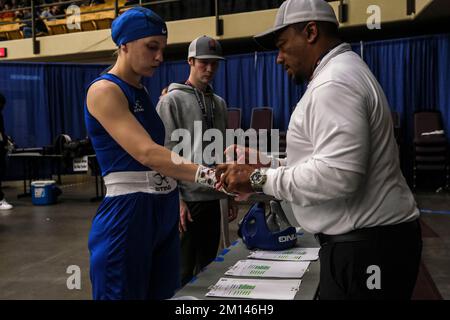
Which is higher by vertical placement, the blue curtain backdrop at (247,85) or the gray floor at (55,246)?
the blue curtain backdrop at (247,85)

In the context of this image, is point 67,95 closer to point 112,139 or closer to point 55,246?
point 55,246

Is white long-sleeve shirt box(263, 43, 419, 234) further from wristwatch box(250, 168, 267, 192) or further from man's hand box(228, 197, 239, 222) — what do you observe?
man's hand box(228, 197, 239, 222)

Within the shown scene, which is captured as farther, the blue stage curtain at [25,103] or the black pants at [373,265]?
the blue stage curtain at [25,103]

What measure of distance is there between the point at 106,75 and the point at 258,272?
85cm

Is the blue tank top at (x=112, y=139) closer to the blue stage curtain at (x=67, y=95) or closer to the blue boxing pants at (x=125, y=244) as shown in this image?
the blue boxing pants at (x=125, y=244)

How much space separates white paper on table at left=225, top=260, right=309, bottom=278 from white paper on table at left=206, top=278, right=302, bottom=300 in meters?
0.05

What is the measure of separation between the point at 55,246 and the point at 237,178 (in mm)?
4199

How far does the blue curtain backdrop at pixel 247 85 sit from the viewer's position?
8.41 metres

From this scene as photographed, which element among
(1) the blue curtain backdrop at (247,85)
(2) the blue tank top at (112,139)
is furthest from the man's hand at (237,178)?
(1) the blue curtain backdrop at (247,85)

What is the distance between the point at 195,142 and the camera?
8.22 ft

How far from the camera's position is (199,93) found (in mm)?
2539

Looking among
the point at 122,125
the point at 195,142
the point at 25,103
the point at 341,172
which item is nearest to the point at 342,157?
the point at 341,172
